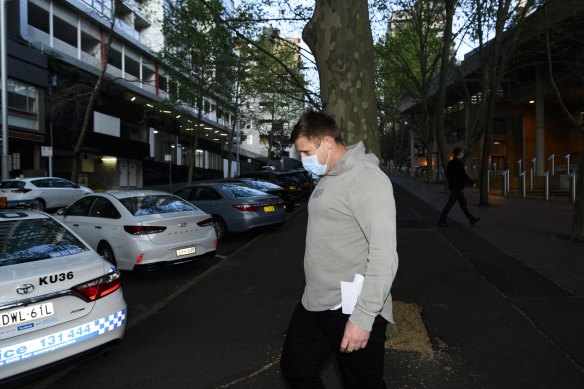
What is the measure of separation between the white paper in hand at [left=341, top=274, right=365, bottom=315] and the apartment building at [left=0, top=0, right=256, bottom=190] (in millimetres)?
20861

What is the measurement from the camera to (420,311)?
4805 millimetres

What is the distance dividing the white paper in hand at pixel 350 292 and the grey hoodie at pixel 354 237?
0.04 m

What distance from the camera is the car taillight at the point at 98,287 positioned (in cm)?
346

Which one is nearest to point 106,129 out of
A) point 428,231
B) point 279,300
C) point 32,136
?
point 32,136

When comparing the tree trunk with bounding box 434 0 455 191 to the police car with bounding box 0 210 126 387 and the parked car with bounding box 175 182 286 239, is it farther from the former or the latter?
the police car with bounding box 0 210 126 387

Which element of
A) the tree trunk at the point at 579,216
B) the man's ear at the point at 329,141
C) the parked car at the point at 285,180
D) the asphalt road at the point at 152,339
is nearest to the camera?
the man's ear at the point at 329,141

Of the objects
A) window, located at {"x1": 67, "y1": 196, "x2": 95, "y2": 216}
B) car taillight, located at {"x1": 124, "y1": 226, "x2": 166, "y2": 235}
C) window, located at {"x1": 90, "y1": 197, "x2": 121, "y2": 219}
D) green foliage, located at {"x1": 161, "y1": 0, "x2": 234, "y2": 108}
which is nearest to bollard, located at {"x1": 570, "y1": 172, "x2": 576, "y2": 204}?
car taillight, located at {"x1": 124, "y1": 226, "x2": 166, "y2": 235}

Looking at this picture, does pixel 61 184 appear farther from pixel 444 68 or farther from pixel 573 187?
pixel 573 187

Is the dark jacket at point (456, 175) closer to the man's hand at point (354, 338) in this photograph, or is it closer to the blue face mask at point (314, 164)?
the blue face mask at point (314, 164)

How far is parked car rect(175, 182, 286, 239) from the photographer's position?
1051 centimetres

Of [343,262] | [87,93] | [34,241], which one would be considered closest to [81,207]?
[34,241]

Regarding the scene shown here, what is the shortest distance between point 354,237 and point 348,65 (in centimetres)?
225

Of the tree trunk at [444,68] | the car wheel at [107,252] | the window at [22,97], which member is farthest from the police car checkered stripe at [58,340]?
the window at [22,97]

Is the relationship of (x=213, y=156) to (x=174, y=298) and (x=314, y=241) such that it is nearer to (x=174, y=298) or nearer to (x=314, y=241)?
(x=174, y=298)
